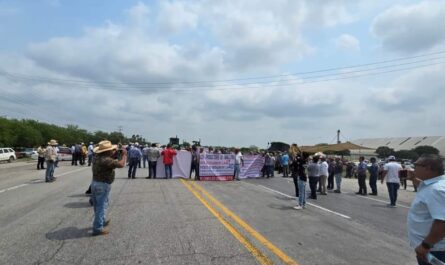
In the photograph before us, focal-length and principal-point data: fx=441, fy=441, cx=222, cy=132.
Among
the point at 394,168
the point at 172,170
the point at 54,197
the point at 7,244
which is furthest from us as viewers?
the point at 172,170

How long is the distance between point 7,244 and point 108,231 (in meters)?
1.75

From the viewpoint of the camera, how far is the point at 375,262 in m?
6.96

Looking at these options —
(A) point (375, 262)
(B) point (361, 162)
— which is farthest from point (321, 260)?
(B) point (361, 162)

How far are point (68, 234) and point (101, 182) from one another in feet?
3.62

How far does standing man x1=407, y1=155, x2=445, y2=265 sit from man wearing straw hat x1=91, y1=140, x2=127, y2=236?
571cm

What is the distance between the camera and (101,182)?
8.45 metres

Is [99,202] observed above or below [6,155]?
below

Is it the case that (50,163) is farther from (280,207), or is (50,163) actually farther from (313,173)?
(313,173)

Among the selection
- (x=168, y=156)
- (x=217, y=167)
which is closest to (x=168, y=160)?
(x=168, y=156)

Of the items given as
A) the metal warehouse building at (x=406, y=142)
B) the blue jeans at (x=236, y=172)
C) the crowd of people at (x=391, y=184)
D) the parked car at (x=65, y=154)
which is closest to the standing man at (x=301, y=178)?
the crowd of people at (x=391, y=184)

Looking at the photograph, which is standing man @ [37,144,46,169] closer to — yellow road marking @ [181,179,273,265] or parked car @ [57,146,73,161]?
parked car @ [57,146,73,161]

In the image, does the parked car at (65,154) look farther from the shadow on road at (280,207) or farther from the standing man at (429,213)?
the standing man at (429,213)

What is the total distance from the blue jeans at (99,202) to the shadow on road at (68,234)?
0.26 m

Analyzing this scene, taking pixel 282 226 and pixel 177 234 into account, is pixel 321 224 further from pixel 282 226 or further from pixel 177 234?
pixel 177 234
